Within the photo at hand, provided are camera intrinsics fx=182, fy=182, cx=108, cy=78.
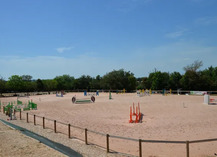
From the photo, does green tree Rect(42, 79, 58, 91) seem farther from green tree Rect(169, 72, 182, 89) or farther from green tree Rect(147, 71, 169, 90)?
green tree Rect(169, 72, 182, 89)

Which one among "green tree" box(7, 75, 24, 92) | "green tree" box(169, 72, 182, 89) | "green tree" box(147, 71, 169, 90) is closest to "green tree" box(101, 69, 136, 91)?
"green tree" box(147, 71, 169, 90)

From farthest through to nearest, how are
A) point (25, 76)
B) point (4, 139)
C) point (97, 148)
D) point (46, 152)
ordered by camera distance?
point (25, 76), point (4, 139), point (97, 148), point (46, 152)

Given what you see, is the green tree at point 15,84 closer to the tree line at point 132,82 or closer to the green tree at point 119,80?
the tree line at point 132,82

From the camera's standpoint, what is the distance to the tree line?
49500mm

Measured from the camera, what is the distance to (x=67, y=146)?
805cm

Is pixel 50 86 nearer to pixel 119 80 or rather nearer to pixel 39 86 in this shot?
pixel 39 86

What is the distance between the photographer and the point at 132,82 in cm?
6184

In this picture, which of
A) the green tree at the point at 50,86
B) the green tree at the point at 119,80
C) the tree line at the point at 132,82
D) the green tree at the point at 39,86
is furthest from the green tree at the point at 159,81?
the green tree at the point at 39,86

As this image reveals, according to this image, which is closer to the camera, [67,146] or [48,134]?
[67,146]

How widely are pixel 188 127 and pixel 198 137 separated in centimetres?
223

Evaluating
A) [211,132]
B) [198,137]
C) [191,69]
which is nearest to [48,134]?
[198,137]

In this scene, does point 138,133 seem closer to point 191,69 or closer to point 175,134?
point 175,134

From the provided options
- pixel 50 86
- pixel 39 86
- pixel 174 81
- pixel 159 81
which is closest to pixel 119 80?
pixel 159 81

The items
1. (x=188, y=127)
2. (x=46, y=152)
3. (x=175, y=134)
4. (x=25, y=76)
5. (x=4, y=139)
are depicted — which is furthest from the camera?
(x=25, y=76)
